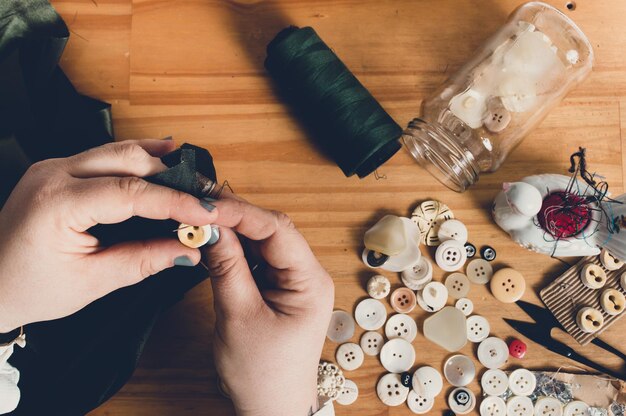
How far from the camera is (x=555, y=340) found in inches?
38.6

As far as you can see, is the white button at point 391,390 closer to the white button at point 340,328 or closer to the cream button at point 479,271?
the white button at point 340,328

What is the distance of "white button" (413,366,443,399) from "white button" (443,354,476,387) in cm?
2

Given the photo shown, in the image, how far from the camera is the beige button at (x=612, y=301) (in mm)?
965

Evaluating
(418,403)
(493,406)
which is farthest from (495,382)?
(418,403)

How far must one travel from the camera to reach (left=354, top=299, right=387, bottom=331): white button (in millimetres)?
979

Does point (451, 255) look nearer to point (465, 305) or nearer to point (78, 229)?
point (465, 305)

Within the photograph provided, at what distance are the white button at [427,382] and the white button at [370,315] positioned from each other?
115 mm

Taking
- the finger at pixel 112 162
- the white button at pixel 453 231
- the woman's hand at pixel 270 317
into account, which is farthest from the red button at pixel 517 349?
the finger at pixel 112 162

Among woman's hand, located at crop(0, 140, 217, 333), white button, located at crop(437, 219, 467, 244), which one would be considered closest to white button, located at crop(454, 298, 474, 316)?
white button, located at crop(437, 219, 467, 244)

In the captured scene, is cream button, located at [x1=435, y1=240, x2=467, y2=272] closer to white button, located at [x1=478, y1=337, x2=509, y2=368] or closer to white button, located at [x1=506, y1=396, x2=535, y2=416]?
white button, located at [x1=478, y1=337, x2=509, y2=368]

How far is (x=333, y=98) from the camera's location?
0.94m

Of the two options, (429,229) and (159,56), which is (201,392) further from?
(159,56)

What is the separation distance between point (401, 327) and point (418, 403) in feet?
0.47

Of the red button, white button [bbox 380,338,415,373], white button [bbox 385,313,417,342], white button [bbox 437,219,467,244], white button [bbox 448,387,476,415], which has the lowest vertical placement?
white button [bbox 448,387,476,415]
